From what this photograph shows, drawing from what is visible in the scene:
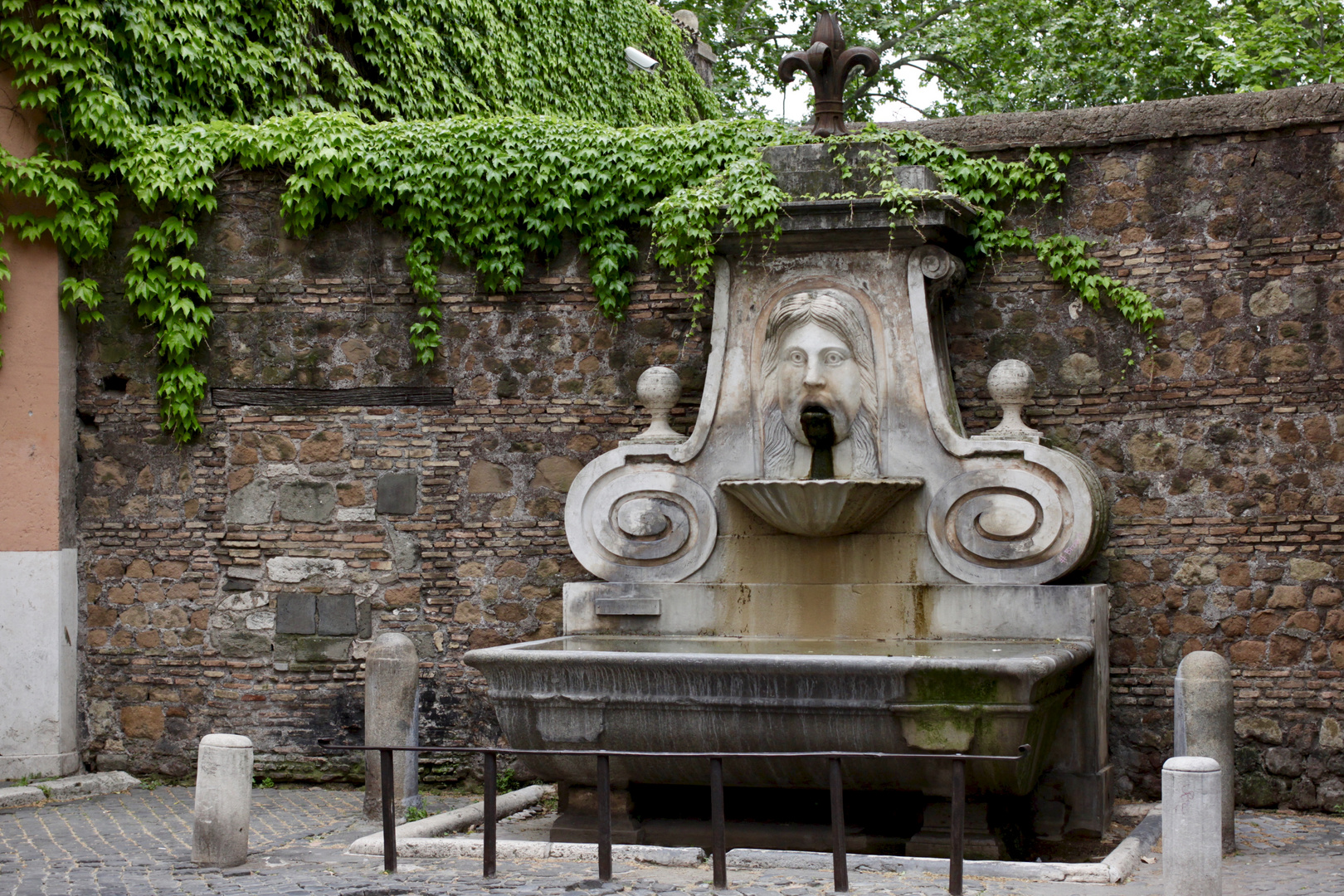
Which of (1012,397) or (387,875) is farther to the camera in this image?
(1012,397)

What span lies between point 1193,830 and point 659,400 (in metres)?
4.02

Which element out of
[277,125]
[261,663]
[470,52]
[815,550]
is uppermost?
[470,52]

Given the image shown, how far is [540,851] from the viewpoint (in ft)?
21.8

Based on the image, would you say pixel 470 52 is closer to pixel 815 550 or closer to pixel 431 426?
pixel 431 426

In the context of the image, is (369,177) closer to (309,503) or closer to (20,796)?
(309,503)

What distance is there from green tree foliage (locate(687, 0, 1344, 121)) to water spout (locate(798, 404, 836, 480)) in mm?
10578

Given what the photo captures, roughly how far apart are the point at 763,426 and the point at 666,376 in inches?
27.1

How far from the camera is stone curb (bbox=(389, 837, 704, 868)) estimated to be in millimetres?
6410

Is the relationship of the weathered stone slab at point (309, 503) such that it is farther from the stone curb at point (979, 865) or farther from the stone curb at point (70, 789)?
the stone curb at point (979, 865)

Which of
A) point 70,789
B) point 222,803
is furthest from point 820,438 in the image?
point 70,789

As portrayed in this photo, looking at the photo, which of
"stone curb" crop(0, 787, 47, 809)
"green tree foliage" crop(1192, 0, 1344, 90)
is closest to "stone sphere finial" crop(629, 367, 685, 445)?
"stone curb" crop(0, 787, 47, 809)

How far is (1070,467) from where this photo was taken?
7.72m

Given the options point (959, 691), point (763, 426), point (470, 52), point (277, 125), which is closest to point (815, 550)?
point (763, 426)

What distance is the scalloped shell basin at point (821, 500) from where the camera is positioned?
7.74 meters
